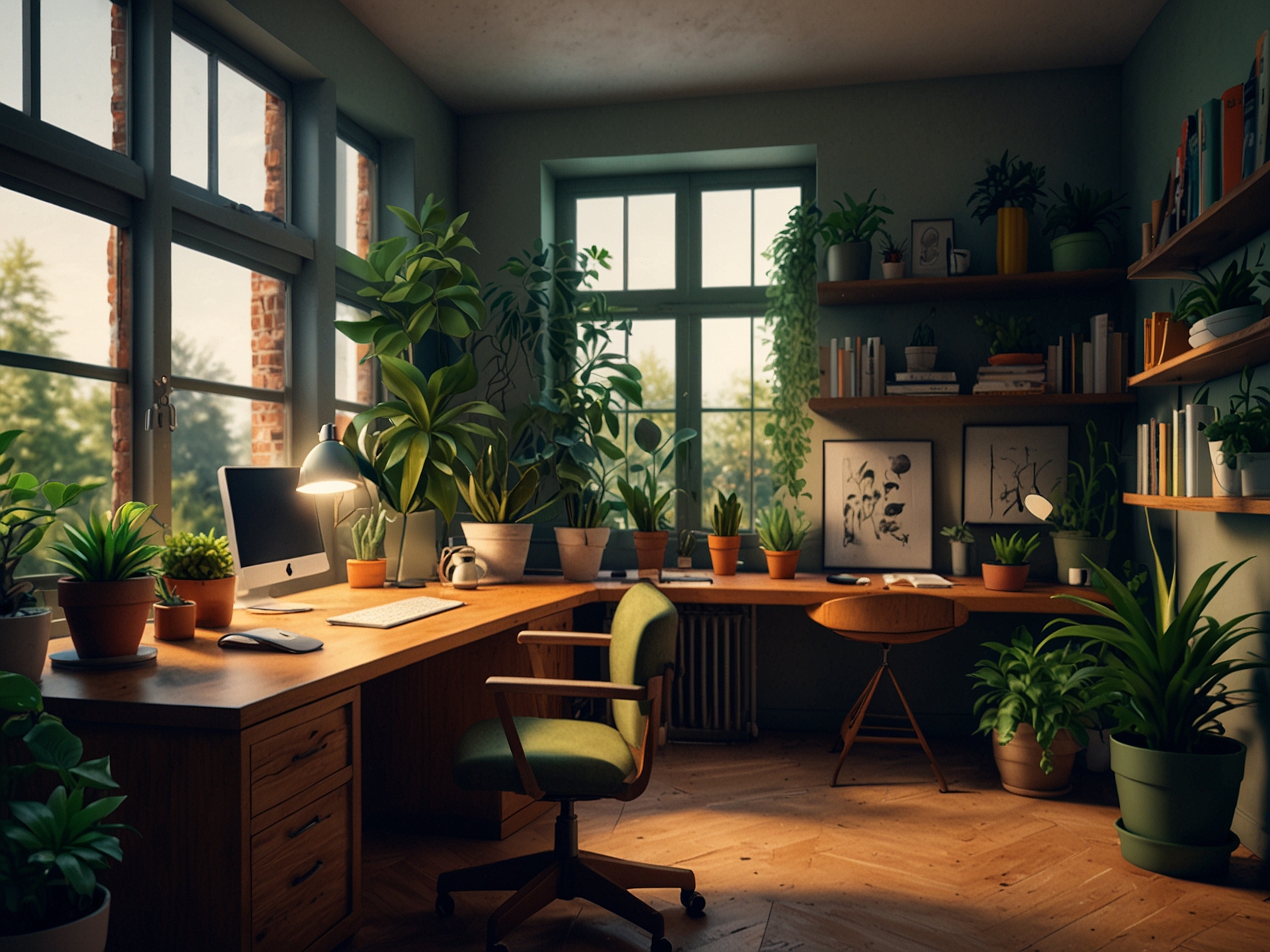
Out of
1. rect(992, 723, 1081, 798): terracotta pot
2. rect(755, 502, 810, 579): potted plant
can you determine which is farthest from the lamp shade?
rect(992, 723, 1081, 798): terracotta pot

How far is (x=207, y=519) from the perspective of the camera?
122 inches

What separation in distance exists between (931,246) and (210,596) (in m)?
3.52

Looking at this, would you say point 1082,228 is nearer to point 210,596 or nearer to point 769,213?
point 769,213

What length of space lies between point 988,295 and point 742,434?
1405mm

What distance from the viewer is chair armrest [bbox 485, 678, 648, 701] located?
7.20ft

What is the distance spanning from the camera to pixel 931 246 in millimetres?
4301

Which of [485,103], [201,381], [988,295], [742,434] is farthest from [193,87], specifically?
[988,295]

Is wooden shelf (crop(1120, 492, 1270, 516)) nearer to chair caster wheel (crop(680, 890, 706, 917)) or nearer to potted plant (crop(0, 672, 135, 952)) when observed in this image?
→ chair caster wheel (crop(680, 890, 706, 917))

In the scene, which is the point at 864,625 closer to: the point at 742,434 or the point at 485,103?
the point at 742,434

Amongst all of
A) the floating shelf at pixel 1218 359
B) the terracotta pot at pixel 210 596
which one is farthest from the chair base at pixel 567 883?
the floating shelf at pixel 1218 359

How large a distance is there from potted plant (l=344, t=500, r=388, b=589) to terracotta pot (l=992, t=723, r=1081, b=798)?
2.63m

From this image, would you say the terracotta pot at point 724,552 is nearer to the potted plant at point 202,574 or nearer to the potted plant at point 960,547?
the potted plant at point 960,547

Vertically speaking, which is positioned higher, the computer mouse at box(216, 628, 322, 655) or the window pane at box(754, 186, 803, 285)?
the window pane at box(754, 186, 803, 285)

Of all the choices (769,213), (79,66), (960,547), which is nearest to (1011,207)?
(769,213)
